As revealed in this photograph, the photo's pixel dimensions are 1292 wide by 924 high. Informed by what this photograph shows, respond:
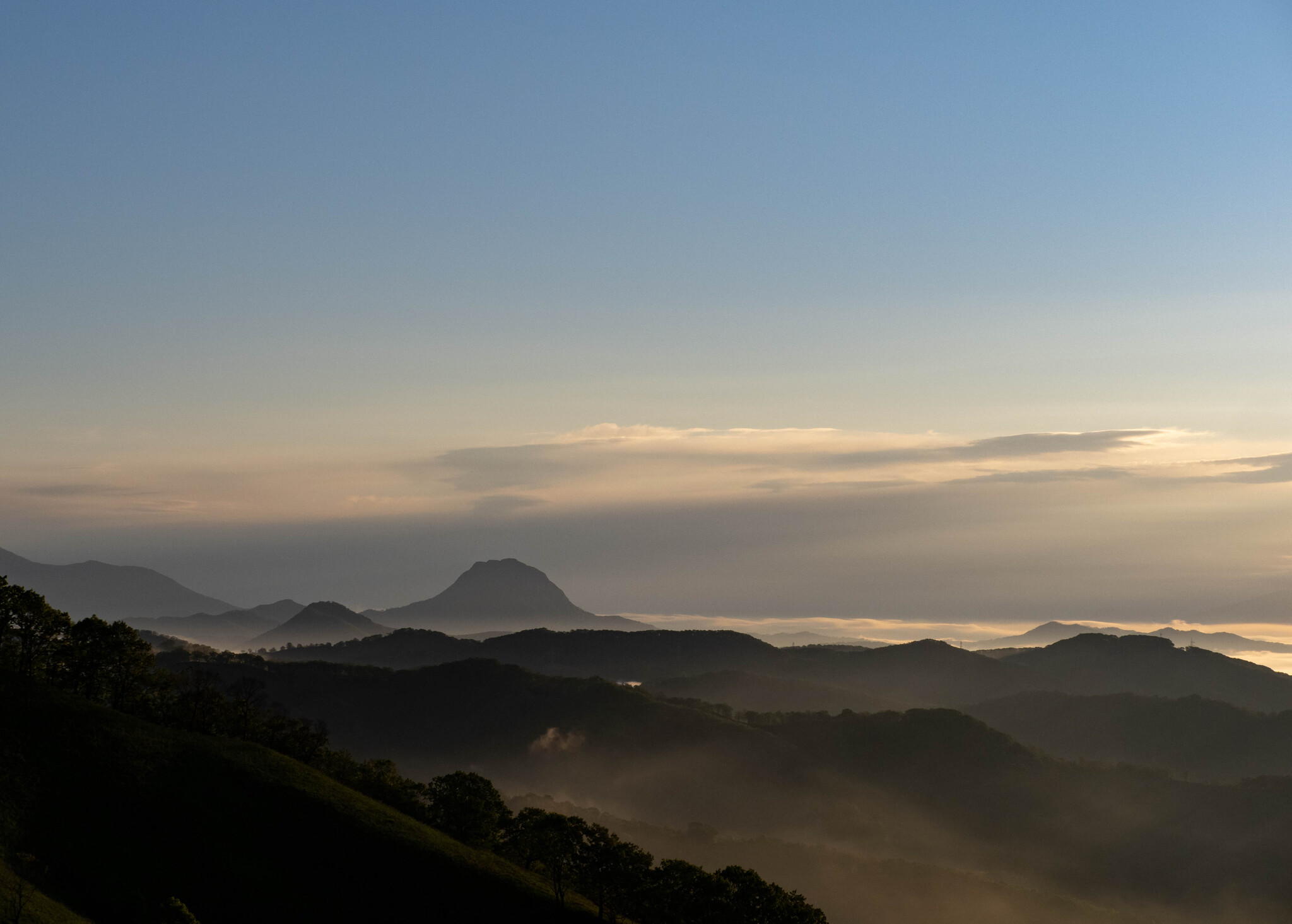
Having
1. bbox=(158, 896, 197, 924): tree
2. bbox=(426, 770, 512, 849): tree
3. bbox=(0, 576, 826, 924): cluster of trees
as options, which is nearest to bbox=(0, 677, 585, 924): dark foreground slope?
bbox=(158, 896, 197, 924): tree

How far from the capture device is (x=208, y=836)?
425ft

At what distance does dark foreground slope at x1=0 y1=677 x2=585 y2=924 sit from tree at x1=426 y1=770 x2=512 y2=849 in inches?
278

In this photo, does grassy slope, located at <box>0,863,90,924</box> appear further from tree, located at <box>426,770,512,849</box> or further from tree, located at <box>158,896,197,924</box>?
tree, located at <box>426,770,512,849</box>

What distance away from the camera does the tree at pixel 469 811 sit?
15812 centimetres

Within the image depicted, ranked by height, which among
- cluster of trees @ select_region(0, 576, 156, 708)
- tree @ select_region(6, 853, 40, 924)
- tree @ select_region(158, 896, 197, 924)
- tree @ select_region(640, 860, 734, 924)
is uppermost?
cluster of trees @ select_region(0, 576, 156, 708)

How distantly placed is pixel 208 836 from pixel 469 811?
140 feet

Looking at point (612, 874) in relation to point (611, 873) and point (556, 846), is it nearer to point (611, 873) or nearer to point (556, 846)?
point (611, 873)

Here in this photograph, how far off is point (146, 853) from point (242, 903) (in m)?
14.3

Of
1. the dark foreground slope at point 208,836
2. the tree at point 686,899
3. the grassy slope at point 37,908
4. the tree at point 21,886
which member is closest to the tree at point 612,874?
the tree at point 686,899

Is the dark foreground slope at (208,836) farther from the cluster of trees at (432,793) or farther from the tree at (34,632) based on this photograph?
the tree at (34,632)

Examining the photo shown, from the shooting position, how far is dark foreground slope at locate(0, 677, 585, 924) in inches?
4628

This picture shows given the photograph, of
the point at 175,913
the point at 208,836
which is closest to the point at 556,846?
the point at 208,836

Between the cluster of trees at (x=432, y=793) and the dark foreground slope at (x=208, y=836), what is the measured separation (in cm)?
775

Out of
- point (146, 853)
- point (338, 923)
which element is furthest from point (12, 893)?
point (338, 923)
